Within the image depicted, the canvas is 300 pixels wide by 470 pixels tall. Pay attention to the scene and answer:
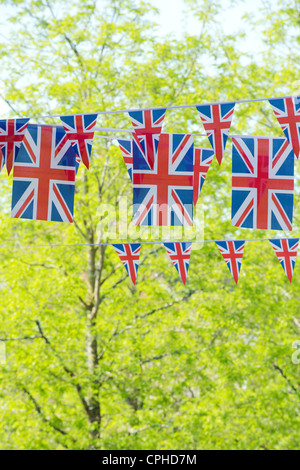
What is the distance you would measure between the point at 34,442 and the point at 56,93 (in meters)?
6.34

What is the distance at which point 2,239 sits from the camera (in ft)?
34.2

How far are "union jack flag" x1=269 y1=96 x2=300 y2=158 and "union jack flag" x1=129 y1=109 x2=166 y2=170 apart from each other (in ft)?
3.08

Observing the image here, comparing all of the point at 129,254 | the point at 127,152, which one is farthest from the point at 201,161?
the point at 129,254

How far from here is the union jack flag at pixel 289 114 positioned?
4.48 m

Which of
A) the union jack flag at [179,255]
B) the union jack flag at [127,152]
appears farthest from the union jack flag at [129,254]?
the union jack flag at [127,152]

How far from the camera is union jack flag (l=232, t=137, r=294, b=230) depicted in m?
4.91

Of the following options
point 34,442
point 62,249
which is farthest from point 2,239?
point 34,442

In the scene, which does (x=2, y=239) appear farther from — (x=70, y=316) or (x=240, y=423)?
(x=240, y=423)

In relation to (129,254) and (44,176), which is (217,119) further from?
(129,254)

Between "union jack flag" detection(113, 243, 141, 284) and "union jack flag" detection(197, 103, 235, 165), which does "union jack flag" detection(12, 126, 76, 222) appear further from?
"union jack flag" detection(197, 103, 235, 165)

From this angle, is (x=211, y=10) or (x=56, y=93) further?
(x=211, y=10)

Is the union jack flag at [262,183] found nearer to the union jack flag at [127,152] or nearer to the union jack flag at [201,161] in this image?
the union jack flag at [201,161]

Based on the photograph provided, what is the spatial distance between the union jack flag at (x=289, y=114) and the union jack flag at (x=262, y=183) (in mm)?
307

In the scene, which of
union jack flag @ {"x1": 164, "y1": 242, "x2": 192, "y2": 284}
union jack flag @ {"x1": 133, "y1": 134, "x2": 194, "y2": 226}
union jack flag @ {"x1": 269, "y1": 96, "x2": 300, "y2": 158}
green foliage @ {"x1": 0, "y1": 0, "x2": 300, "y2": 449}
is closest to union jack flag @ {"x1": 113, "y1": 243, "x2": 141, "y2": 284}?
union jack flag @ {"x1": 164, "y1": 242, "x2": 192, "y2": 284}
